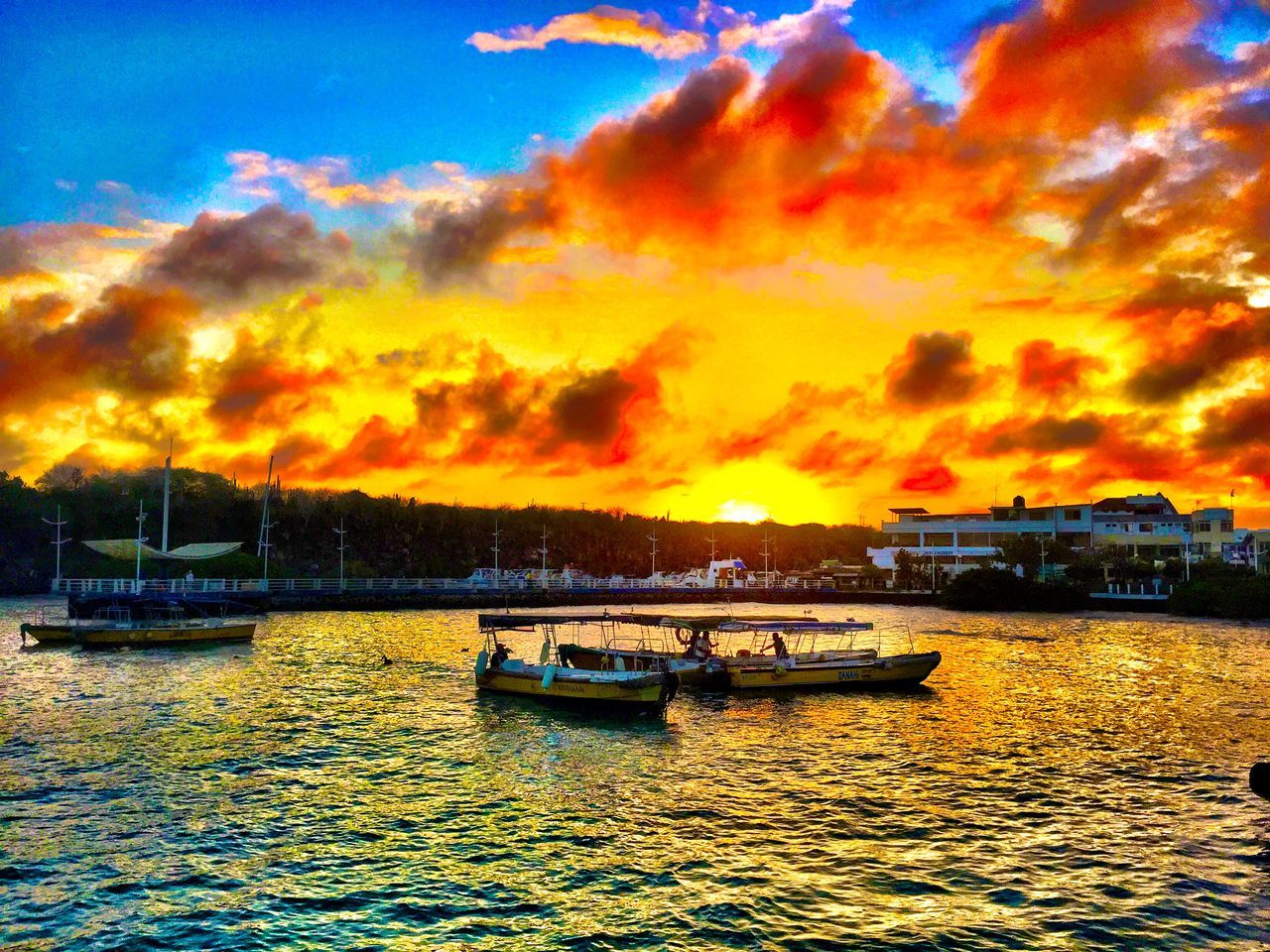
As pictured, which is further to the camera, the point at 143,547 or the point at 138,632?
the point at 143,547

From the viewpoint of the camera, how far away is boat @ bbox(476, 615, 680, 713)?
3844 cm

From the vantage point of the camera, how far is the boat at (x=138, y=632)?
6203cm

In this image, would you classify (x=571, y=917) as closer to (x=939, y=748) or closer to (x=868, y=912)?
(x=868, y=912)

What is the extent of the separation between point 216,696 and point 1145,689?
4958cm

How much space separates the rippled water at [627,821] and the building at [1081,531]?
10727 centimetres

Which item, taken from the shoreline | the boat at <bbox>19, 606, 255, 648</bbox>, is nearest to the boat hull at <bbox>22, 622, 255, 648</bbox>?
the boat at <bbox>19, 606, 255, 648</bbox>

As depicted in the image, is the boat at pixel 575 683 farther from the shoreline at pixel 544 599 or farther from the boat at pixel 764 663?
the shoreline at pixel 544 599

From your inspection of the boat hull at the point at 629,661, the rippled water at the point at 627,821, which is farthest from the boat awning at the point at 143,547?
the boat hull at the point at 629,661

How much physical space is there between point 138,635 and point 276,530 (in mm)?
76871

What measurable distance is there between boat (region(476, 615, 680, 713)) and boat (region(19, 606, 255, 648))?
103 feet

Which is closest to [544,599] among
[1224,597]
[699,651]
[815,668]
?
[699,651]

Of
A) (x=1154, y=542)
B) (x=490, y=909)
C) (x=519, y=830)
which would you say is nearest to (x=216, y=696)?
(x=519, y=830)

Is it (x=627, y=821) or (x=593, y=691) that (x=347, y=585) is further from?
(x=627, y=821)

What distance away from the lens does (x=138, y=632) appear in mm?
63125
